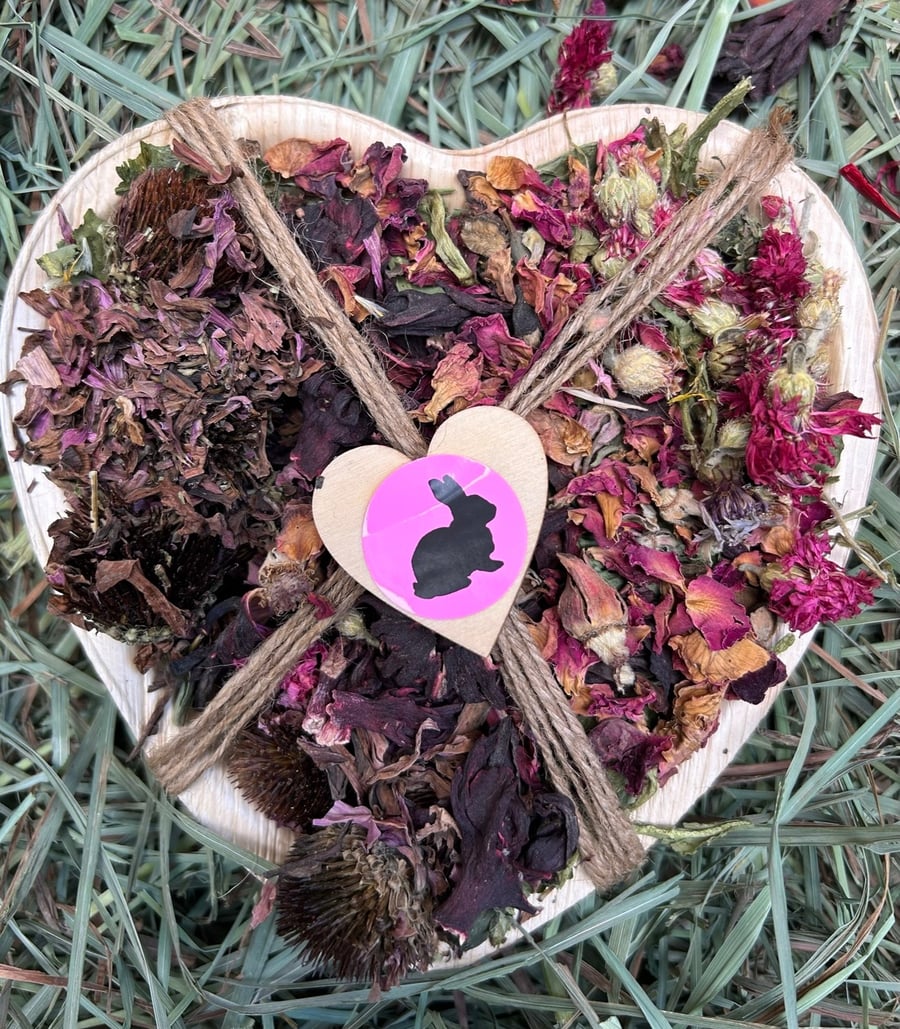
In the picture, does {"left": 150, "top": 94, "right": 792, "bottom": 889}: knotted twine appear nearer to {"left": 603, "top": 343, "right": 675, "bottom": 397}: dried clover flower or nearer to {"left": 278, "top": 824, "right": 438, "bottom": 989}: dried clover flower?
{"left": 603, "top": 343, "right": 675, "bottom": 397}: dried clover flower

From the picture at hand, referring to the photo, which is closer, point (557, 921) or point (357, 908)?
point (357, 908)

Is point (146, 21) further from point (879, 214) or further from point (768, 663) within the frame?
point (768, 663)

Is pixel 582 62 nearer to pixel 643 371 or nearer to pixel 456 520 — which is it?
pixel 643 371

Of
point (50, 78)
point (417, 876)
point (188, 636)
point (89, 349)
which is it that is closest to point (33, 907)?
point (188, 636)

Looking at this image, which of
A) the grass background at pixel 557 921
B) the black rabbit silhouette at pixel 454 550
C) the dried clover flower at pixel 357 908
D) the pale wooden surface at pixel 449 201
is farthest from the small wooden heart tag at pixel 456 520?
the grass background at pixel 557 921

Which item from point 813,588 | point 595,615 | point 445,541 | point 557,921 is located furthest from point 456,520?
point 557,921

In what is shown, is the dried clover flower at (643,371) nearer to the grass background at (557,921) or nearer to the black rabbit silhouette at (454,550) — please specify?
the black rabbit silhouette at (454,550)
